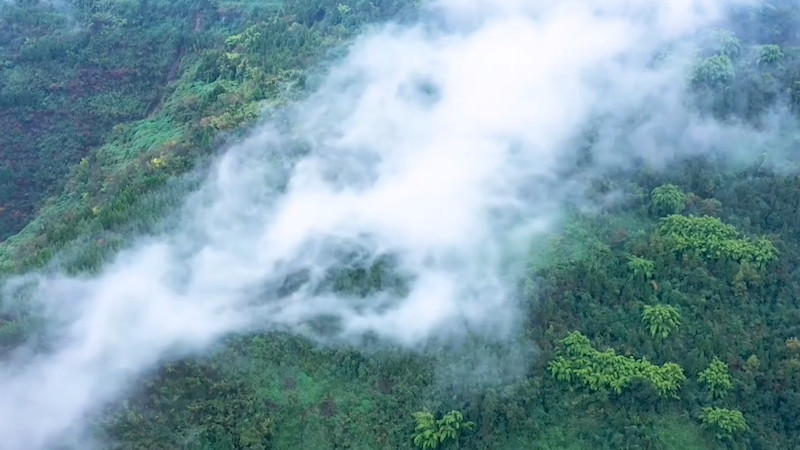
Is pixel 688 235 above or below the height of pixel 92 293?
below

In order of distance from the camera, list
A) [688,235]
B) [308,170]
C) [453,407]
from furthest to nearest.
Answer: [308,170] < [688,235] < [453,407]

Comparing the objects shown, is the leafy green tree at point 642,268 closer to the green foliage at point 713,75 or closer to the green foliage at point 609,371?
the green foliage at point 609,371

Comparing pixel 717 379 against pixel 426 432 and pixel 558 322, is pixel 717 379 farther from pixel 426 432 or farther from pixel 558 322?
pixel 426 432

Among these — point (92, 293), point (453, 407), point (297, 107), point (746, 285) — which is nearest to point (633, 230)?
point (746, 285)

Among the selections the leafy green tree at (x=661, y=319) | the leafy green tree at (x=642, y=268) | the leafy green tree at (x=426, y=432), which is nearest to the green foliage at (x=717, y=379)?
the leafy green tree at (x=661, y=319)

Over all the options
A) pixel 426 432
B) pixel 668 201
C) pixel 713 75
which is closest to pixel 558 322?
pixel 426 432

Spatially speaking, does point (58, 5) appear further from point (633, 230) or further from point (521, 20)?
point (633, 230)
